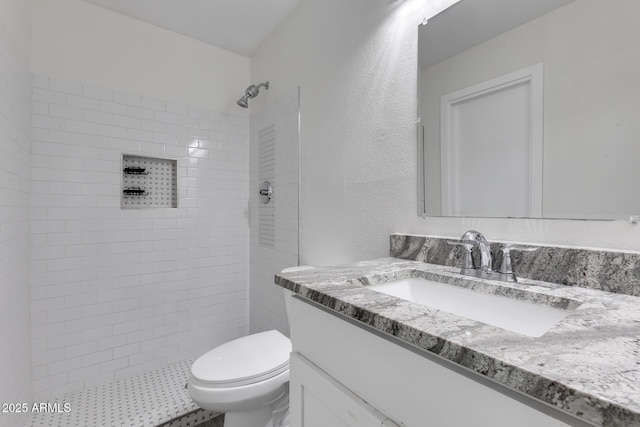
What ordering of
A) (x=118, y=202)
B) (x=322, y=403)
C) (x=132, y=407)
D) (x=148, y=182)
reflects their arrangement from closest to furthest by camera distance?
(x=322, y=403), (x=132, y=407), (x=118, y=202), (x=148, y=182)

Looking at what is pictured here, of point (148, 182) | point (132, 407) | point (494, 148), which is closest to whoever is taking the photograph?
point (494, 148)

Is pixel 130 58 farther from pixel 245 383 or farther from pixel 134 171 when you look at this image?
pixel 245 383

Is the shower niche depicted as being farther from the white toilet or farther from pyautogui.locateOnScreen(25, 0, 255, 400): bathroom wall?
the white toilet

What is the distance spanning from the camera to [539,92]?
837mm

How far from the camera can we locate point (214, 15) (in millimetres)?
1929

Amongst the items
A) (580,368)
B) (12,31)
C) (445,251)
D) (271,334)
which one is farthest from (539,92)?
(12,31)

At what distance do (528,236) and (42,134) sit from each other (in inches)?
95.6

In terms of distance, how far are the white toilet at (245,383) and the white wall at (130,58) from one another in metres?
1.73

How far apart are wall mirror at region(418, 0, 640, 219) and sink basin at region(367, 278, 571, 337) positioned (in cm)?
30

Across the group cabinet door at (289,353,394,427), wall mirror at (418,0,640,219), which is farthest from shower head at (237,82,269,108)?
cabinet door at (289,353,394,427)

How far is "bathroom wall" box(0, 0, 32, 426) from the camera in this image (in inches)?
47.9

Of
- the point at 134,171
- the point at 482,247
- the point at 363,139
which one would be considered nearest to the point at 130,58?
the point at 134,171

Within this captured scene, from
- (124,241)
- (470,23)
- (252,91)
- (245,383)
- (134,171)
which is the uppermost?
(252,91)

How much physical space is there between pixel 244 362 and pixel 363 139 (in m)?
1.14
